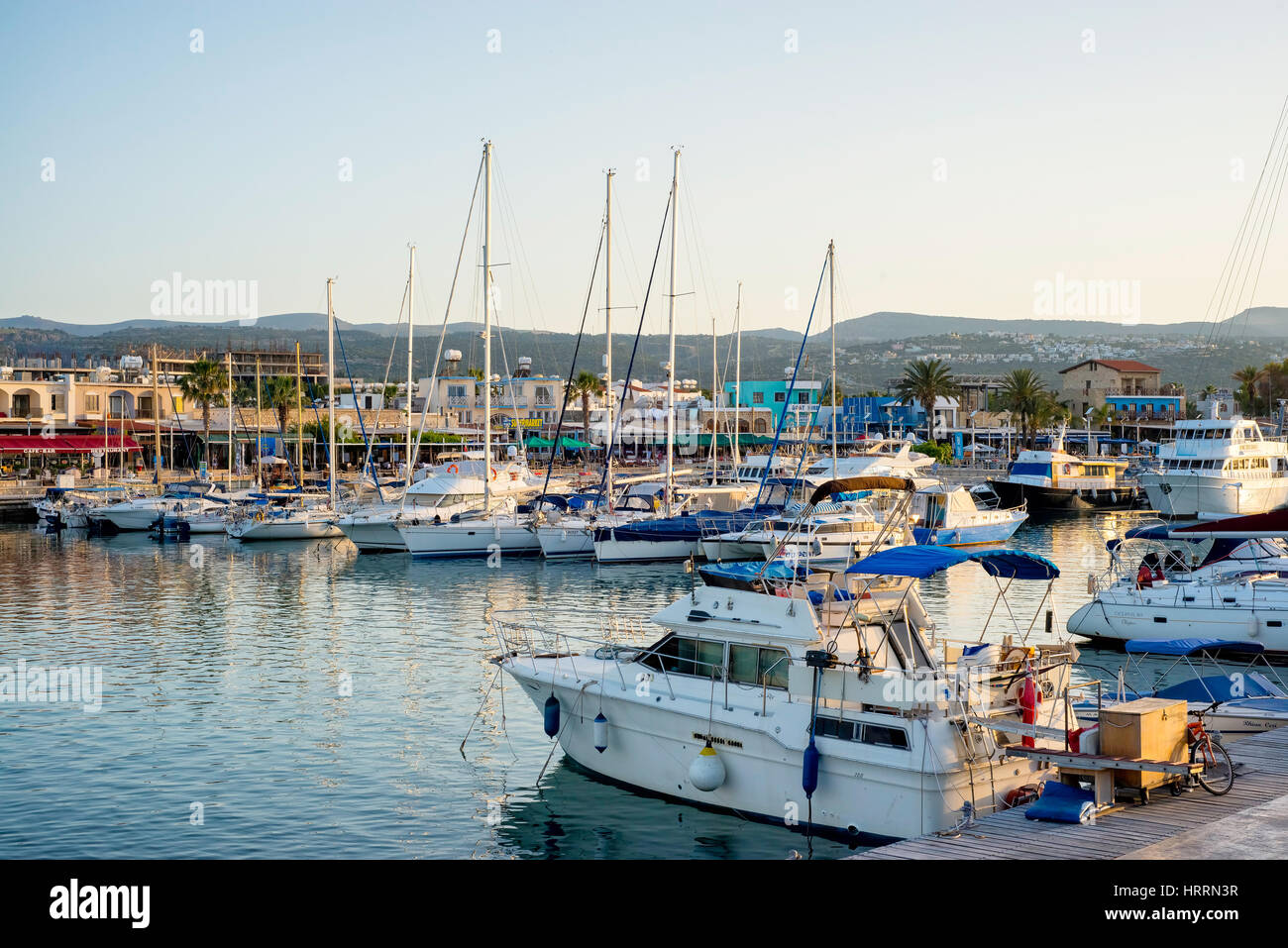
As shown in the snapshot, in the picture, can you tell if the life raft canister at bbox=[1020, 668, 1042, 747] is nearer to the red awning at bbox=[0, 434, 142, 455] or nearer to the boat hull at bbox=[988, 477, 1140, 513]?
the boat hull at bbox=[988, 477, 1140, 513]

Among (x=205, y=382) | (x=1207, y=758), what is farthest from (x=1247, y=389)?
(x=1207, y=758)

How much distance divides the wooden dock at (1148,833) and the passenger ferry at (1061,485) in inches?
2892

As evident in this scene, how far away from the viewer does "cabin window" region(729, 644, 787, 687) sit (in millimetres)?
18750

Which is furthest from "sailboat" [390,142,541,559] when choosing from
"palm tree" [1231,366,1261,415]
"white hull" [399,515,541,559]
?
"palm tree" [1231,366,1261,415]

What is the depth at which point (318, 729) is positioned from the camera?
82.4 feet

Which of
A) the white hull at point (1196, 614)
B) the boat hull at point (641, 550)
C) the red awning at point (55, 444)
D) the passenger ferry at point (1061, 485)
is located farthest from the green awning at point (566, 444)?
the white hull at point (1196, 614)

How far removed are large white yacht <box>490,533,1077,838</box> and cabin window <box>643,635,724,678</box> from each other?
25mm

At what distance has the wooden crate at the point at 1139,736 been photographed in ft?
50.5

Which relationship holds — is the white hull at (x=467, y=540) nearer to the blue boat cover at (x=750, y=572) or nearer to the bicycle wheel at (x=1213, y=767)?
the blue boat cover at (x=750, y=572)

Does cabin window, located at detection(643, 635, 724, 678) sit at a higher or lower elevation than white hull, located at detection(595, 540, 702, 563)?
higher

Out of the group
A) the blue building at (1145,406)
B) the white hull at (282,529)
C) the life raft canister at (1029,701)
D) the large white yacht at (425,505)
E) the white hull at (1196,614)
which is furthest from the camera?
the blue building at (1145,406)

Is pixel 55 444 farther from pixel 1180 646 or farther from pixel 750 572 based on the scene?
pixel 1180 646
